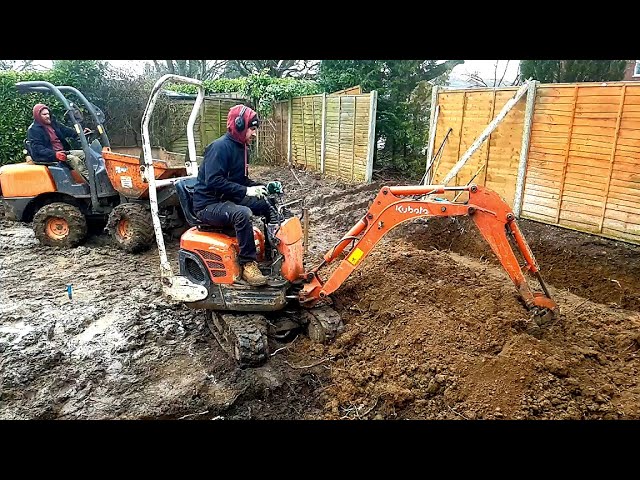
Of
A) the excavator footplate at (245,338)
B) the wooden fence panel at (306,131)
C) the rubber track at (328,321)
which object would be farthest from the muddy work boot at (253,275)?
the wooden fence panel at (306,131)

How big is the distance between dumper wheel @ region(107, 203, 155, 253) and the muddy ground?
2.99 feet

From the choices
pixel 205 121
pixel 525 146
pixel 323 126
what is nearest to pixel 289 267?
pixel 525 146

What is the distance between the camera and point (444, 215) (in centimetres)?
395

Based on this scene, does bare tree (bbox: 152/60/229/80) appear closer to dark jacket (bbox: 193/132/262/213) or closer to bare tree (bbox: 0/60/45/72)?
bare tree (bbox: 0/60/45/72)

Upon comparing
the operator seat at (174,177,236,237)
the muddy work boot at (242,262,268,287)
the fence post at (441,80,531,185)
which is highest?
the fence post at (441,80,531,185)

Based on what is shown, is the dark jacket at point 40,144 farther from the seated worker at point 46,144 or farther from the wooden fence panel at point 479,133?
the wooden fence panel at point 479,133

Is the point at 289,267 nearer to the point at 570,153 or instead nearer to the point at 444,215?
the point at 444,215

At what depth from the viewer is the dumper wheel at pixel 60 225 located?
7.00 metres

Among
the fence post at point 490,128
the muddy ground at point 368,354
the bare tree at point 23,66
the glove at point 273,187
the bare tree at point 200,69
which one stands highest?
the bare tree at point 200,69

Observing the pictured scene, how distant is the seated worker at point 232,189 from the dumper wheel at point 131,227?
2.86m

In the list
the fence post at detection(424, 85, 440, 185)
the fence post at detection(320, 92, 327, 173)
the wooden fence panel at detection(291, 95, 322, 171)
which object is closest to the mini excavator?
the fence post at detection(424, 85, 440, 185)

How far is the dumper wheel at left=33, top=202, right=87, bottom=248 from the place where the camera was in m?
7.00

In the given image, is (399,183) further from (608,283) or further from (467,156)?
(608,283)

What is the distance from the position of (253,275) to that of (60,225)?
4512 millimetres
